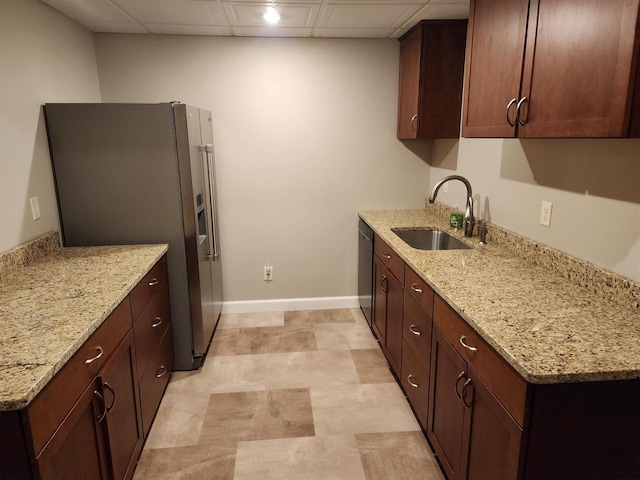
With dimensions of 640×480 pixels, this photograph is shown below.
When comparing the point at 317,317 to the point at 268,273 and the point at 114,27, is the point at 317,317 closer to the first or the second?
the point at 268,273

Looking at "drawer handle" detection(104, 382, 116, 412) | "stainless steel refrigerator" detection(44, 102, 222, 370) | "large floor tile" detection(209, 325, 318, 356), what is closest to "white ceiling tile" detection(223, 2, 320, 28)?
"stainless steel refrigerator" detection(44, 102, 222, 370)

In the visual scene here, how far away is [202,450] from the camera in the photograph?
2100 millimetres

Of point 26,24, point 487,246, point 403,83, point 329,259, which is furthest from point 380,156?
point 26,24

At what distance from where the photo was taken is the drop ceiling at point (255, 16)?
2473 millimetres

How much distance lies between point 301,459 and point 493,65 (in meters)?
1.99

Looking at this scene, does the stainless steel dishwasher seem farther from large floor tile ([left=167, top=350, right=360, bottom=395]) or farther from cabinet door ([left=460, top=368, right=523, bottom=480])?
cabinet door ([left=460, top=368, right=523, bottom=480])

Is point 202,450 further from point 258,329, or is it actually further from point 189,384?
point 258,329

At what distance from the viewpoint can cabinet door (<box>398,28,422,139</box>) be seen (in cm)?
298

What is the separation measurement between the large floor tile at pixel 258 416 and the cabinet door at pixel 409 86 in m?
1.99

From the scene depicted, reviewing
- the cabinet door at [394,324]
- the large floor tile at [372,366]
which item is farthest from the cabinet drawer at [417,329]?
the large floor tile at [372,366]

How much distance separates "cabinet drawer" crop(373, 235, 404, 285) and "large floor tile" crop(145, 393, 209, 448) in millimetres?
1336

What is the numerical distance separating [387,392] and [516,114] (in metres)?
1.72

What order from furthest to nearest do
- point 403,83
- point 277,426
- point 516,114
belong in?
point 403,83, point 277,426, point 516,114

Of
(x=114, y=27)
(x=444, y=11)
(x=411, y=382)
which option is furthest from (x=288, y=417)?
(x=114, y=27)
